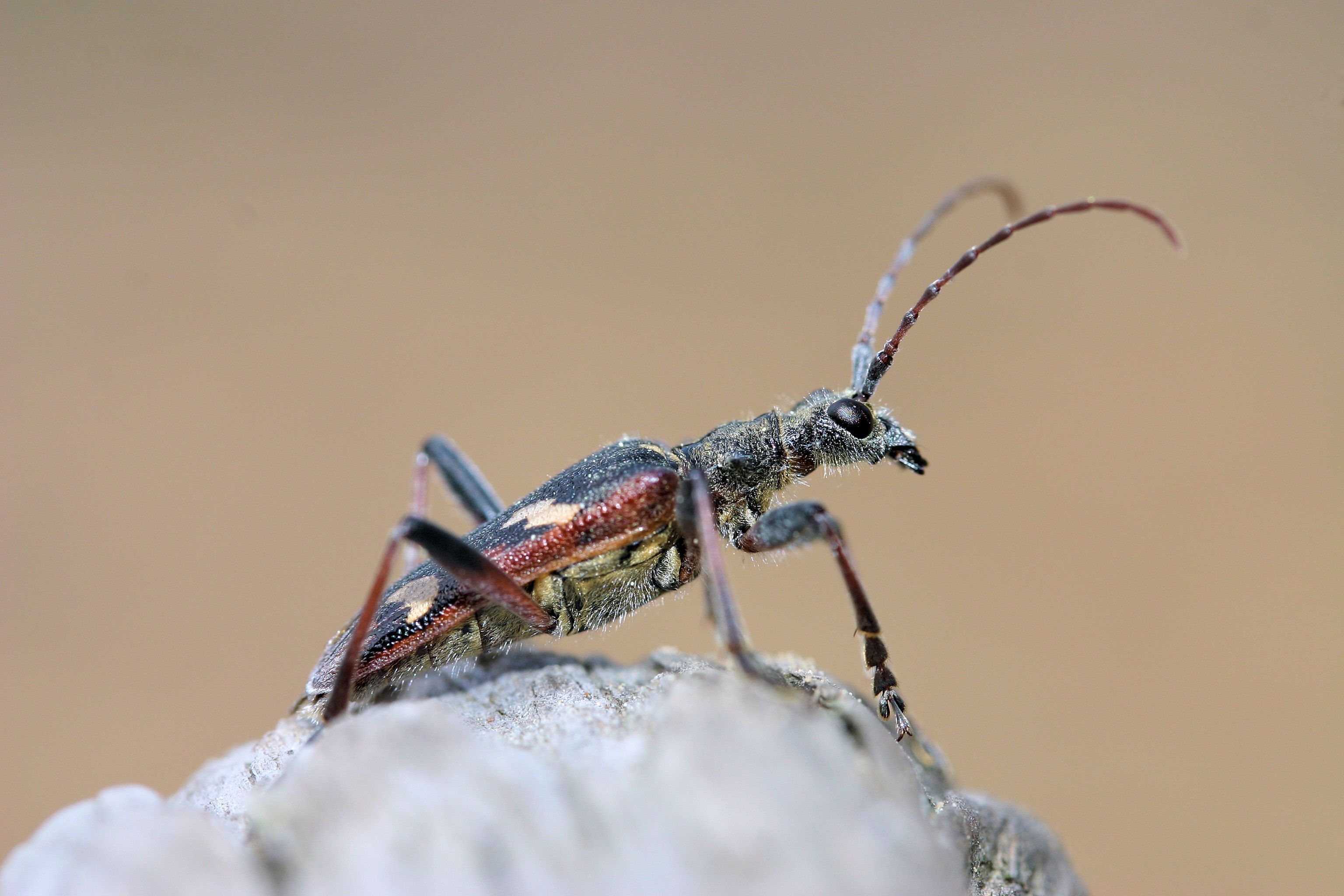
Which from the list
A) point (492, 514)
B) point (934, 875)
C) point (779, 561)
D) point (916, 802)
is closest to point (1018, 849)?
point (916, 802)

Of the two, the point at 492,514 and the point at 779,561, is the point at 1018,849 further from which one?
the point at 492,514

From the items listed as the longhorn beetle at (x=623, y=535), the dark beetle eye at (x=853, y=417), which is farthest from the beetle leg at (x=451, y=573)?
the dark beetle eye at (x=853, y=417)

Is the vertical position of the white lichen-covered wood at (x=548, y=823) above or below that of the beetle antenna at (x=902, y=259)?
below

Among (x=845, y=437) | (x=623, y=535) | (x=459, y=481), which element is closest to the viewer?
(x=623, y=535)

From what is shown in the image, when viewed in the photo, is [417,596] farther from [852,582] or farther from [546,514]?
[852,582]

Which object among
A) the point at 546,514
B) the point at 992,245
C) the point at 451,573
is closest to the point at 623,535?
the point at 546,514

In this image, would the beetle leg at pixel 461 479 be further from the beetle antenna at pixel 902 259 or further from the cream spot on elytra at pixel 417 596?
the beetle antenna at pixel 902 259
